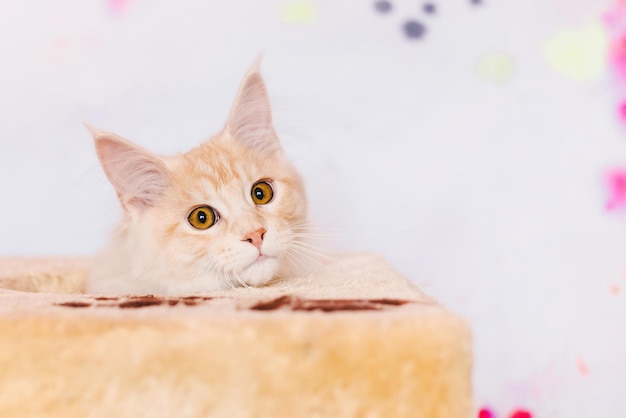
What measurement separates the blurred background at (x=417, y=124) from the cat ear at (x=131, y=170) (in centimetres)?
76

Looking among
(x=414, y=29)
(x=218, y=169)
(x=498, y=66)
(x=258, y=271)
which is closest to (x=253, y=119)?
(x=218, y=169)

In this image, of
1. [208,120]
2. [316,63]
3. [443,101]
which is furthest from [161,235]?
[443,101]

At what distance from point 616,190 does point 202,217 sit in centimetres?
149

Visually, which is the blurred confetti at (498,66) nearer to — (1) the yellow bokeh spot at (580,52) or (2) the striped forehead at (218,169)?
(1) the yellow bokeh spot at (580,52)

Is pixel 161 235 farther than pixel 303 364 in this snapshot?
Yes

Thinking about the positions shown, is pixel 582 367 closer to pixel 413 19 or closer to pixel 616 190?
pixel 616 190

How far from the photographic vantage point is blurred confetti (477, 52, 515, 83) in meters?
2.18

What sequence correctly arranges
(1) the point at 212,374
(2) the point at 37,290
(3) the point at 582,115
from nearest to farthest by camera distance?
(1) the point at 212,374 < (2) the point at 37,290 < (3) the point at 582,115

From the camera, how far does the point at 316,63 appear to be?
7.27ft

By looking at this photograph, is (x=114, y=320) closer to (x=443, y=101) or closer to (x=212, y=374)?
(x=212, y=374)

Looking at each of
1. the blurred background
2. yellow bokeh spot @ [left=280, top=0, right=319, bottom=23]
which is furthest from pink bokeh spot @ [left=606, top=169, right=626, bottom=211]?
yellow bokeh spot @ [left=280, top=0, right=319, bottom=23]

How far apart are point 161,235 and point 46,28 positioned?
1221mm

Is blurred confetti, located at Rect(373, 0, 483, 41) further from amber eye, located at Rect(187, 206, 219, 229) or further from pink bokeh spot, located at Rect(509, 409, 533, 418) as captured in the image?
pink bokeh spot, located at Rect(509, 409, 533, 418)

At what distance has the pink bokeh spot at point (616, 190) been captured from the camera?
213cm
